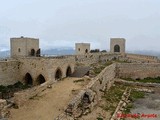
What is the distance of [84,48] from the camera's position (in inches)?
1551

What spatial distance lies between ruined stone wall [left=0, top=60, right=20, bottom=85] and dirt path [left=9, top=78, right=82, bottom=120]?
5.49 metres

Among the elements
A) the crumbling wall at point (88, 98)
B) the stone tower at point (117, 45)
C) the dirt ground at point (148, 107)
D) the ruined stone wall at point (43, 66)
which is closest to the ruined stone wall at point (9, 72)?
the ruined stone wall at point (43, 66)

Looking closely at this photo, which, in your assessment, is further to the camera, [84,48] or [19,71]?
[84,48]

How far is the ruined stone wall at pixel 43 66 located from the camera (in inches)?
869

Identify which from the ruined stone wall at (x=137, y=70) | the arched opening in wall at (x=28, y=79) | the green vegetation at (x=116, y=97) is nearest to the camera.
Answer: the green vegetation at (x=116, y=97)

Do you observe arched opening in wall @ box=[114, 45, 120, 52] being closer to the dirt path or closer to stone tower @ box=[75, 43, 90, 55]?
stone tower @ box=[75, 43, 90, 55]

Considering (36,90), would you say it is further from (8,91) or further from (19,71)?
(19,71)

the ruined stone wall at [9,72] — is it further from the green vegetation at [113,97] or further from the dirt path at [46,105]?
the green vegetation at [113,97]

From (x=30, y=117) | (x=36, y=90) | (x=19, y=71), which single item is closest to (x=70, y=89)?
(x=36, y=90)

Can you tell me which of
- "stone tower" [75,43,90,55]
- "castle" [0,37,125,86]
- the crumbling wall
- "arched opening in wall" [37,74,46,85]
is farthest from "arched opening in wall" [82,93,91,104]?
"stone tower" [75,43,90,55]

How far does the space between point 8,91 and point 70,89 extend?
4.55 meters

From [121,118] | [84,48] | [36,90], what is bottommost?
[121,118]

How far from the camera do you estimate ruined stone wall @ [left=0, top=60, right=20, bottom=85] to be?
72.3 ft

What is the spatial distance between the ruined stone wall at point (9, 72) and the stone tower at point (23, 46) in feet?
22.6
